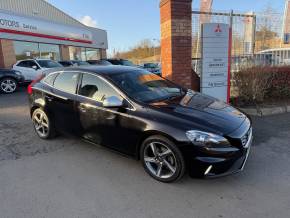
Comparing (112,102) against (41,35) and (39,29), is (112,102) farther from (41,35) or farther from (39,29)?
(41,35)

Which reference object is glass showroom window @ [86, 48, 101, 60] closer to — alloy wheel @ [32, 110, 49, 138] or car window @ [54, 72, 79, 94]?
alloy wheel @ [32, 110, 49, 138]

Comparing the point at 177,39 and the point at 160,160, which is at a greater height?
the point at 177,39

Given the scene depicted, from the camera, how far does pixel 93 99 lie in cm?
384

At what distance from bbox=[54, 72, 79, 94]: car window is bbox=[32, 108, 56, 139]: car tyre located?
2.26ft

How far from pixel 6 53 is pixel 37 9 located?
23.8 ft

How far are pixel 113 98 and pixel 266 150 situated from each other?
2774 millimetres

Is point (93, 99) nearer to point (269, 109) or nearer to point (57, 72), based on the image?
point (57, 72)

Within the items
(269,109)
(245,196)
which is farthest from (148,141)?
(269,109)

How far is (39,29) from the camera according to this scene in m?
18.3

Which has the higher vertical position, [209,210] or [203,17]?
[203,17]

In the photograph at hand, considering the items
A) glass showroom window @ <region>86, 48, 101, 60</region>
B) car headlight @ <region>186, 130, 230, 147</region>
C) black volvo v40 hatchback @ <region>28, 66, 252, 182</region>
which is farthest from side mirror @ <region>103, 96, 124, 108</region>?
glass showroom window @ <region>86, 48, 101, 60</region>

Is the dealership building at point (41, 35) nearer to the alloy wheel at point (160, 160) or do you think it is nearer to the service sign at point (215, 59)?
the service sign at point (215, 59)

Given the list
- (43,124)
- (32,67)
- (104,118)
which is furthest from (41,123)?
(32,67)

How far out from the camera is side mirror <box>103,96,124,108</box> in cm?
338
